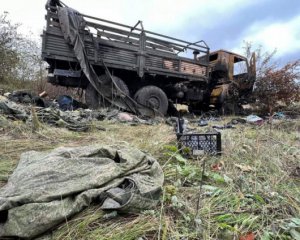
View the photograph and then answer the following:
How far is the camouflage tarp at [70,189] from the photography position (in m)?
1.18

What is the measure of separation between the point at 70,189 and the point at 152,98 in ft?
20.6

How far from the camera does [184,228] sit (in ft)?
4.33

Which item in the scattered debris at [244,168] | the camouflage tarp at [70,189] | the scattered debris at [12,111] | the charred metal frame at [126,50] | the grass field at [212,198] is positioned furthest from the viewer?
the charred metal frame at [126,50]

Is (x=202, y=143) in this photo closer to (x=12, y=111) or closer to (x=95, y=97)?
(x=12, y=111)

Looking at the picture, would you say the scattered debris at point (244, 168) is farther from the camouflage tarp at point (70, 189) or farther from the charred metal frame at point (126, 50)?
the charred metal frame at point (126, 50)

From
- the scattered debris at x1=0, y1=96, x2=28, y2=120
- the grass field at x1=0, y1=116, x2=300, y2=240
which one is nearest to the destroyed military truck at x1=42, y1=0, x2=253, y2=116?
the scattered debris at x1=0, y1=96, x2=28, y2=120

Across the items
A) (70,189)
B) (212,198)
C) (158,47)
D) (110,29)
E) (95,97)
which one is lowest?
(212,198)

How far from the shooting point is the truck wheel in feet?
24.2

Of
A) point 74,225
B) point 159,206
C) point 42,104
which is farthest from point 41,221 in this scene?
point 42,104

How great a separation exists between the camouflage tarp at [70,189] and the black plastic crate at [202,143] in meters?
0.80

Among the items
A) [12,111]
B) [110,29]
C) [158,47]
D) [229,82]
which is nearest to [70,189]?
[12,111]

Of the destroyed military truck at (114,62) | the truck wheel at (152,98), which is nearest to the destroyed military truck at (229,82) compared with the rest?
the destroyed military truck at (114,62)

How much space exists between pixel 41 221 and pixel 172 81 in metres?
7.78

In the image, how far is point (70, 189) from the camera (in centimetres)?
139
